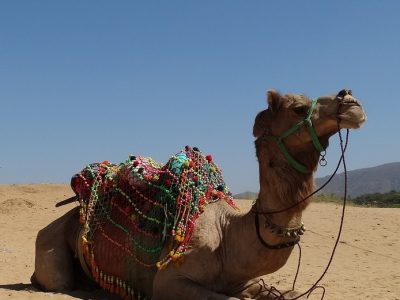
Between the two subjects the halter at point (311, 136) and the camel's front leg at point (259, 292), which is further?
the camel's front leg at point (259, 292)

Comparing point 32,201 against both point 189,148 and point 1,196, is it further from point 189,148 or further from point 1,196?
point 189,148

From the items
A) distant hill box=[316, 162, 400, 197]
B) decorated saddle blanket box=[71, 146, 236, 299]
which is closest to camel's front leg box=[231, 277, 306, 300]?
decorated saddle blanket box=[71, 146, 236, 299]

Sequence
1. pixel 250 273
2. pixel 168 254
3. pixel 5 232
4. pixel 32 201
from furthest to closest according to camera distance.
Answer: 1. pixel 32 201
2. pixel 5 232
3. pixel 168 254
4. pixel 250 273

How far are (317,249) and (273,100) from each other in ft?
29.5

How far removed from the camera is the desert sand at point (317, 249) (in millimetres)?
7543

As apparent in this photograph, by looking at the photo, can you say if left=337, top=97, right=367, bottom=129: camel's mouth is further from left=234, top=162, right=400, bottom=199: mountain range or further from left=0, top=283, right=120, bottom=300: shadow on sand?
left=234, top=162, right=400, bottom=199: mountain range

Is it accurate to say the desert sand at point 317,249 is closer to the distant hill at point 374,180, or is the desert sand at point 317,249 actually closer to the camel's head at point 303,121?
the camel's head at point 303,121

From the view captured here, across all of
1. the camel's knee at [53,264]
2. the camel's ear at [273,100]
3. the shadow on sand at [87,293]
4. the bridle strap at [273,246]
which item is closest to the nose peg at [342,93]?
the camel's ear at [273,100]

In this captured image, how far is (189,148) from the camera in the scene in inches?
235

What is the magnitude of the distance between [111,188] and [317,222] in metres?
11.7

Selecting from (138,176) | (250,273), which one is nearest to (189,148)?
(138,176)

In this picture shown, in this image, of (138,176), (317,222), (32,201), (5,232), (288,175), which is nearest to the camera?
(288,175)

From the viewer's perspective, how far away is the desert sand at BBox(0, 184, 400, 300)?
7543 millimetres

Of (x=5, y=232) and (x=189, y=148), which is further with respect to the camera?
(x=5, y=232)
